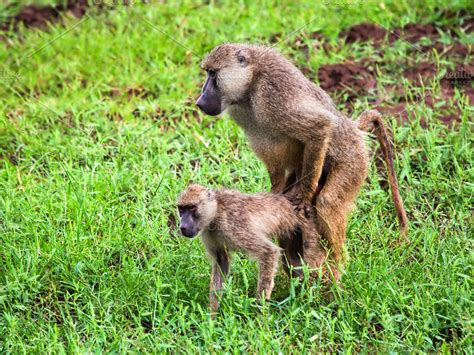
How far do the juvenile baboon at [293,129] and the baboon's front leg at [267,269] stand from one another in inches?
14.9

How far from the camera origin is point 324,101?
5.26m

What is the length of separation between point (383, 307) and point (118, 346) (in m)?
1.47

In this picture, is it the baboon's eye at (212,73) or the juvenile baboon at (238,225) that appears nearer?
the juvenile baboon at (238,225)

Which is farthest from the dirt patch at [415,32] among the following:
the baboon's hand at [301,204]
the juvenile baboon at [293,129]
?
the baboon's hand at [301,204]

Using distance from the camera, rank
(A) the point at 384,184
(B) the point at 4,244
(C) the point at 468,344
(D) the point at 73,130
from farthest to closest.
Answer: (D) the point at 73,130, (A) the point at 384,184, (B) the point at 4,244, (C) the point at 468,344

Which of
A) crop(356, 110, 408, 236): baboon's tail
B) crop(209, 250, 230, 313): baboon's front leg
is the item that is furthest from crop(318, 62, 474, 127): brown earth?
crop(209, 250, 230, 313): baboon's front leg

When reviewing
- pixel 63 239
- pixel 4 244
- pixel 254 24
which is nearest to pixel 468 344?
pixel 63 239

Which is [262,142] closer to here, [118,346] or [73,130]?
[118,346]

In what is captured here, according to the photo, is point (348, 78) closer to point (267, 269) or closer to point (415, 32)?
point (415, 32)

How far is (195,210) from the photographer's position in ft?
15.6

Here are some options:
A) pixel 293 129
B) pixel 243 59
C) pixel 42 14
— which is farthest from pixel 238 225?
pixel 42 14

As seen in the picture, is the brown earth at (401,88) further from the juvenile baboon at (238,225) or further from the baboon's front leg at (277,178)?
the juvenile baboon at (238,225)

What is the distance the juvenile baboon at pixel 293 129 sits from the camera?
16.4 ft

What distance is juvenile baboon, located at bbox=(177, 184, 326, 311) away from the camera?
4781mm
